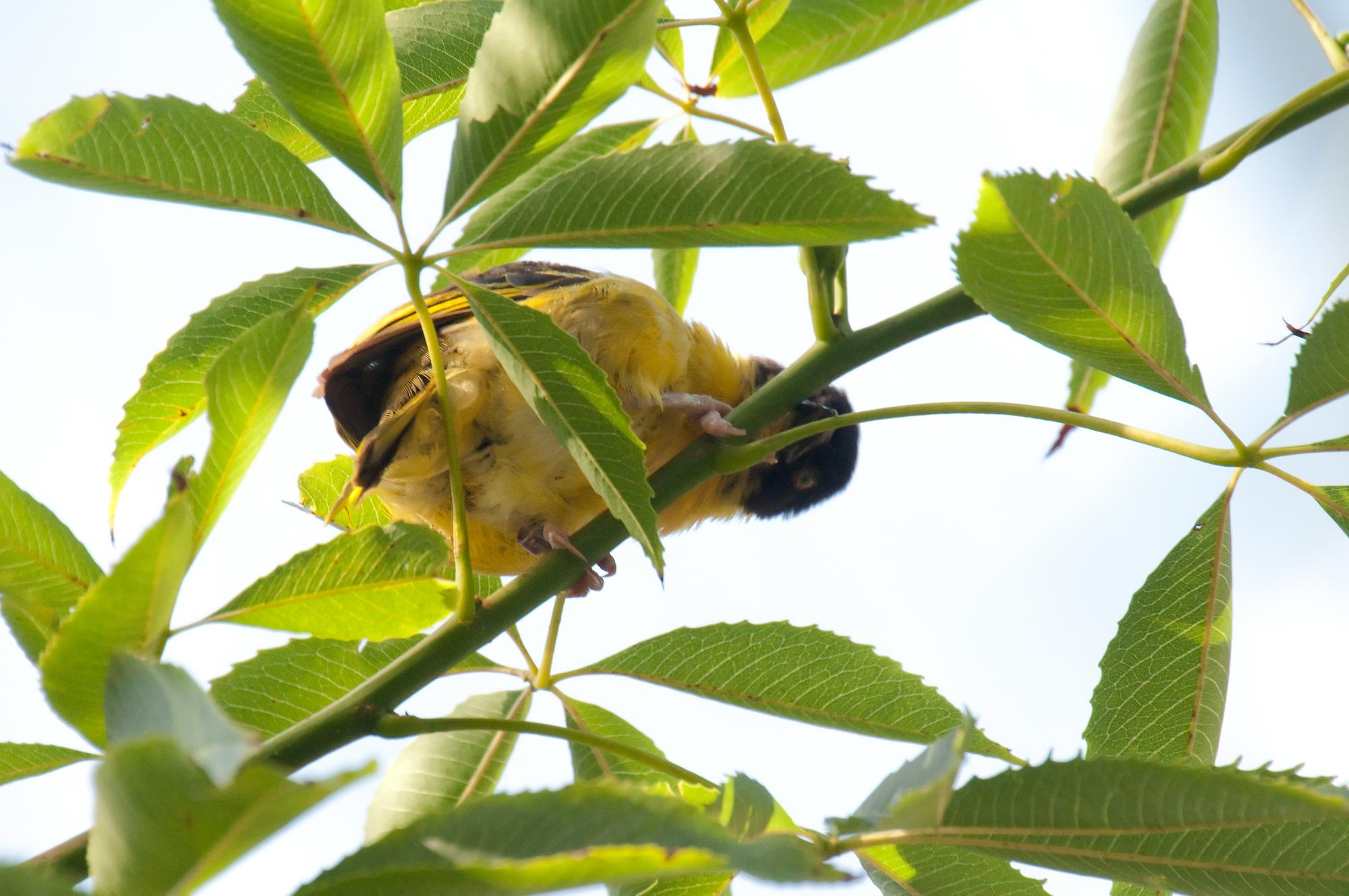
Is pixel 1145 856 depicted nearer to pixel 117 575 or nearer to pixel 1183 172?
pixel 1183 172

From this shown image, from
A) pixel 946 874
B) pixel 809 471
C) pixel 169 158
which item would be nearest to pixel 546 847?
pixel 946 874

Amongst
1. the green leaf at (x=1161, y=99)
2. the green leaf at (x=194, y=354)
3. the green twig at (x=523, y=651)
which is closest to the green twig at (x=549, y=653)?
the green twig at (x=523, y=651)

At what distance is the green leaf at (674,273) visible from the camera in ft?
8.81

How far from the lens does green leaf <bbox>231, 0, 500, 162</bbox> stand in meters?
1.86

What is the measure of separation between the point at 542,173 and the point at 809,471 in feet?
5.09

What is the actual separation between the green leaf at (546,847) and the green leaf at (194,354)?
91 centimetres

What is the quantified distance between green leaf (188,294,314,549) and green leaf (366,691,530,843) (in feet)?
2.28

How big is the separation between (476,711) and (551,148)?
0.94 metres

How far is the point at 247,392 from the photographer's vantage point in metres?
1.23

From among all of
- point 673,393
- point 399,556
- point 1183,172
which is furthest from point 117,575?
point 673,393

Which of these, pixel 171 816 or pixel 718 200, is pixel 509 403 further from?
pixel 171 816

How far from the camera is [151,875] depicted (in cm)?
75

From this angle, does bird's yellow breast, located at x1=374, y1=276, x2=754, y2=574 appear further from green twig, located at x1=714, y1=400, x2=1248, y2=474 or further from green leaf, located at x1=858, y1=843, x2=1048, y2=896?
green leaf, located at x1=858, y1=843, x2=1048, y2=896

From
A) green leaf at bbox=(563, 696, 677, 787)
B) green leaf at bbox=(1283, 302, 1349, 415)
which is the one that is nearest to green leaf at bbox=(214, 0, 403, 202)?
green leaf at bbox=(563, 696, 677, 787)
